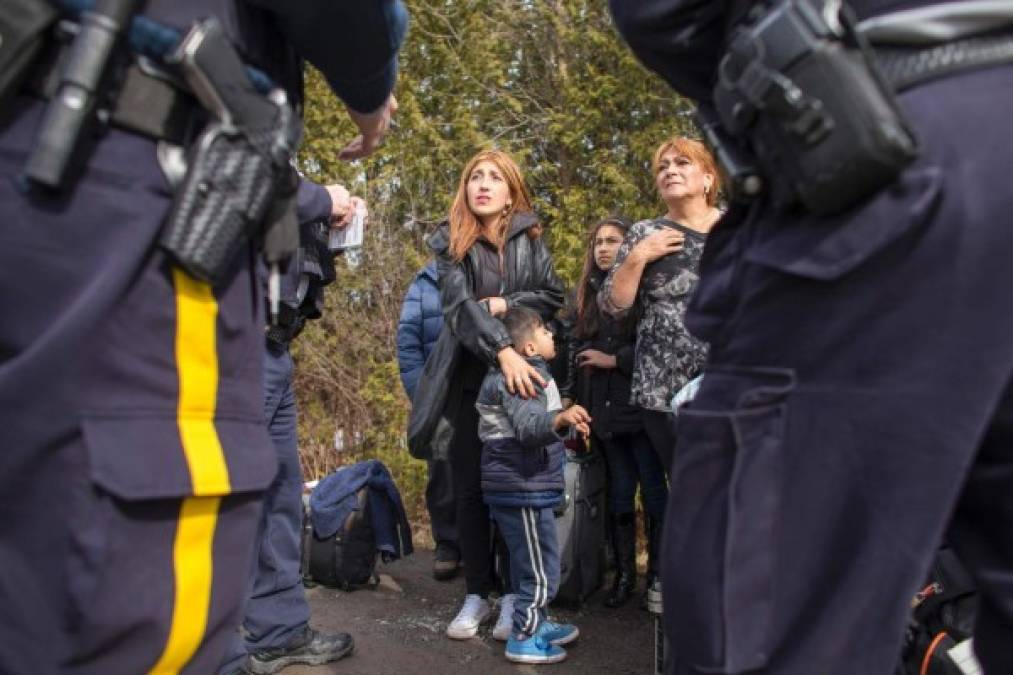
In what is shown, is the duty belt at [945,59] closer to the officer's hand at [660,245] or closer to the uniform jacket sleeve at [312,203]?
the uniform jacket sleeve at [312,203]

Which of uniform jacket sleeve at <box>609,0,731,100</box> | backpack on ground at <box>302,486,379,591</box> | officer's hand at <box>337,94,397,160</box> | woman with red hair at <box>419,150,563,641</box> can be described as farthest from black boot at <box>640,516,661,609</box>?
uniform jacket sleeve at <box>609,0,731,100</box>

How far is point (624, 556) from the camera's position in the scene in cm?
459

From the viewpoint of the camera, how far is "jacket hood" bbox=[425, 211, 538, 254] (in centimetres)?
435

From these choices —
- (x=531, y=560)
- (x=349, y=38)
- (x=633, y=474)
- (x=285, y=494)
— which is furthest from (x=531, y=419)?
(x=349, y=38)

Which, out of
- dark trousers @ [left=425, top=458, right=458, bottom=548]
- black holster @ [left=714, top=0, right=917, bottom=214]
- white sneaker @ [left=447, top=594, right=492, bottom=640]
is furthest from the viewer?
dark trousers @ [left=425, top=458, right=458, bottom=548]

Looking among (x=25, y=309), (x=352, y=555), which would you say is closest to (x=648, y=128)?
(x=352, y=555)

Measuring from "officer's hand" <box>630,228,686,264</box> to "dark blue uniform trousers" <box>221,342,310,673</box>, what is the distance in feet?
4.87

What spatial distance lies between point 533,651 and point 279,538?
3.46 feet

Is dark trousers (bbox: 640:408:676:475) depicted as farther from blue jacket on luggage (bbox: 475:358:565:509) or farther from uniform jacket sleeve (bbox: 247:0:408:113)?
uniform jacket sleeve (bbox: 247:0:408:113)

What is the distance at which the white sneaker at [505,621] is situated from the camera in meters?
3.96

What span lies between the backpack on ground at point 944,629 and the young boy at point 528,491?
168cm

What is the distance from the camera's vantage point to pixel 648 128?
6.71 m

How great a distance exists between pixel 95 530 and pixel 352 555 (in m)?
3.67

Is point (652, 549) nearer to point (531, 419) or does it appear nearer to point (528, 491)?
point (528, 491)
